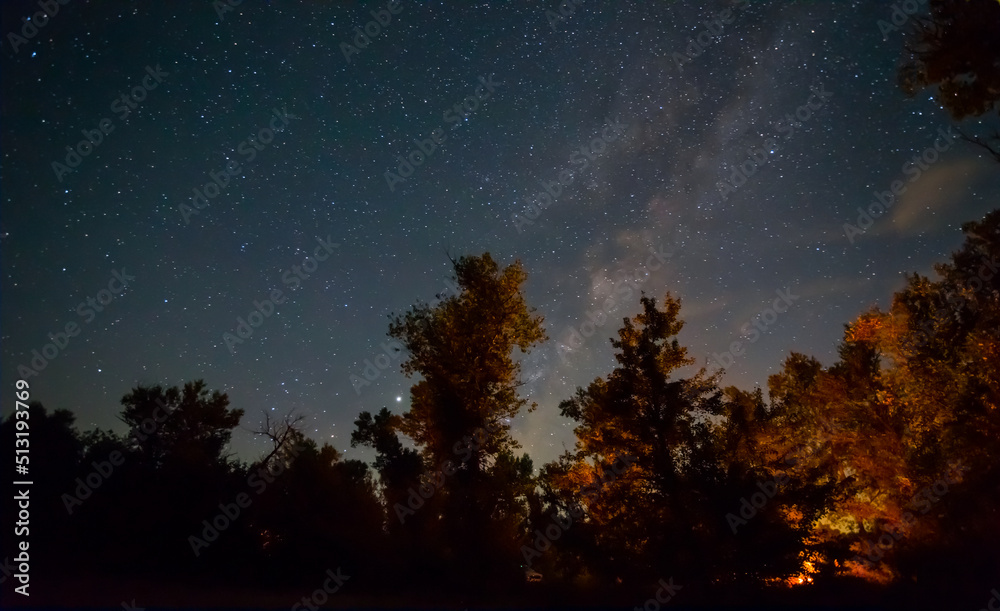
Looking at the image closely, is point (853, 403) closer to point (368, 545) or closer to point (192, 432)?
point (368, 545)

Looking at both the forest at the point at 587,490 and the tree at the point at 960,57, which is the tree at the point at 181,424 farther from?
the tree at the point at 960,57

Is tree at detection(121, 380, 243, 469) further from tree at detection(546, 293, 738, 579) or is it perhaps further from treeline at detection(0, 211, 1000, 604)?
tree at detection(546, 293, 738, 579)

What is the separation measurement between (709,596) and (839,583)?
7930mm

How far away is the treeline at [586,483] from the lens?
14.0 metres

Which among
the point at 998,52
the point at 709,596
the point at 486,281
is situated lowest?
the point at 709,596

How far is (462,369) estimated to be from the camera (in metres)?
19.9

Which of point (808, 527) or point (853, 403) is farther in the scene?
point (853, 403)

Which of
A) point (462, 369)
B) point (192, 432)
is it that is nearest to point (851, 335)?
A: point (462, 369)

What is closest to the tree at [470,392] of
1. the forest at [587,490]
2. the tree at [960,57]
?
the forest at [587,490]

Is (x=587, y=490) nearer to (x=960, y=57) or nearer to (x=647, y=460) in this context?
(x=647, y=460)

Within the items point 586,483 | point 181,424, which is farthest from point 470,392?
point 181,424

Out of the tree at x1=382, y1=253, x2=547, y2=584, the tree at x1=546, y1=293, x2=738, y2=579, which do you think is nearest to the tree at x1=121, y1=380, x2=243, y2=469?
the tree at x1=382, y1=253, x2=547, y2=584

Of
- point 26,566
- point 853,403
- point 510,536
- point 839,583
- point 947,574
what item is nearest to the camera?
point 26,566

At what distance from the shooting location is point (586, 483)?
1672 centimetres
